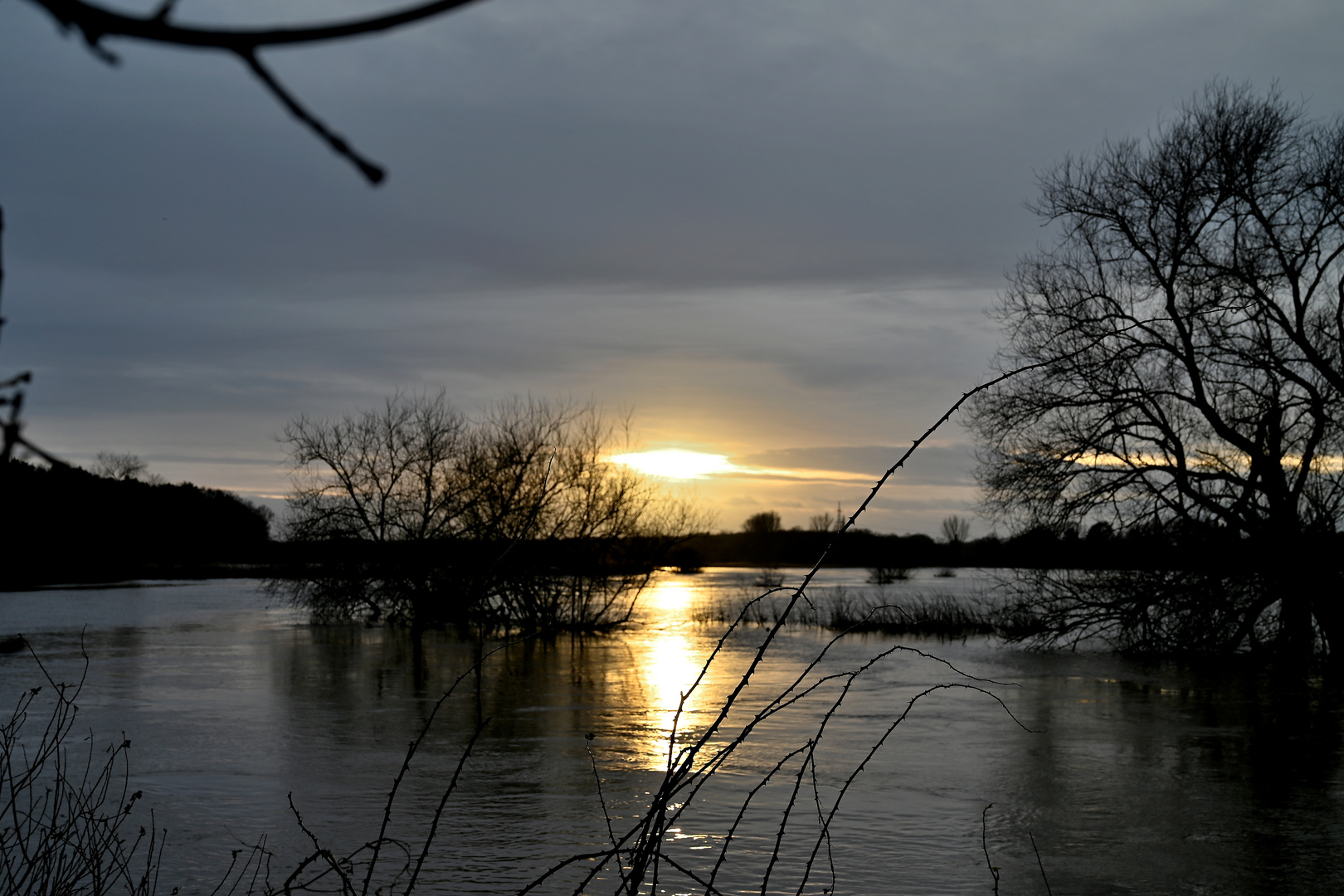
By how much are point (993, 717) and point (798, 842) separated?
7.05 meters

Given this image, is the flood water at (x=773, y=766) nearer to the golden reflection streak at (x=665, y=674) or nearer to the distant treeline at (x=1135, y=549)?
the golden reflection streak at (x=665, y=674)

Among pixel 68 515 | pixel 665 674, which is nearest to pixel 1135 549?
pixel 665 674

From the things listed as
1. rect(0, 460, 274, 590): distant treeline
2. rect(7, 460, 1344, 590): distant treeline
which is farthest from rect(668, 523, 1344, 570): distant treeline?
rect(0, 460, 274, 590): distant treeline

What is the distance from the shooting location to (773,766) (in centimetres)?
1139

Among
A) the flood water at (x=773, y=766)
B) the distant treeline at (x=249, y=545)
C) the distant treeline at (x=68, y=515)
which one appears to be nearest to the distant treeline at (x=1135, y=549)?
the distant treeline at (x=249, y=545)

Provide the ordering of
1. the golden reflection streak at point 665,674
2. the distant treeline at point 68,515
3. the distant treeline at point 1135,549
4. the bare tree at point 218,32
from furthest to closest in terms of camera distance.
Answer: the distant treeline at point 1135,549
the golden reflection streak at point 665,674
the distant treeline at point 68,515
the bare tree at point 218,32

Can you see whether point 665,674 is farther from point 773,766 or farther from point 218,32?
point 218,32

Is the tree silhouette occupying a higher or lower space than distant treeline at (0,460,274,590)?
higher

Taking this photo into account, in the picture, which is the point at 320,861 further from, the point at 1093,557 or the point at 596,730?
the point at 1093,557

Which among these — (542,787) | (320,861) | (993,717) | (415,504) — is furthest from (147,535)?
(415,504)

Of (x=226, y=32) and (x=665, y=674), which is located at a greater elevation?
(x=226, y=32)

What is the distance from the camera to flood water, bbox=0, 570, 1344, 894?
7.88 m

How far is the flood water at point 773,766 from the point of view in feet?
25.9

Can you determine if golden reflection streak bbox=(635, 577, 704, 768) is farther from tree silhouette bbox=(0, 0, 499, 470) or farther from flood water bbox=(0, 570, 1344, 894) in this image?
tree silhouette bbox=(0, 0, 499, 470)
